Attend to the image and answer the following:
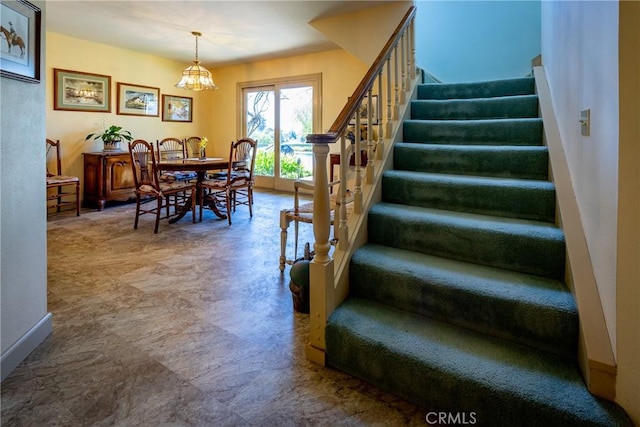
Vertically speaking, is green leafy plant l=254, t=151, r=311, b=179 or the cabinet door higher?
green leafy plant l=254, t=151, r=311, b=179

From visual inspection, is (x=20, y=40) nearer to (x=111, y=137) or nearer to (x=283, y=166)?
(x=111, y=137)

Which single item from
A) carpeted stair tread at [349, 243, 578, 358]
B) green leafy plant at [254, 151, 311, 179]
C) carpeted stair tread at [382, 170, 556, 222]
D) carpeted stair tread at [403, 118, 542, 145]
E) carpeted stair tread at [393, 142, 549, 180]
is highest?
green leafy plant at [254, 151, 311, 179]

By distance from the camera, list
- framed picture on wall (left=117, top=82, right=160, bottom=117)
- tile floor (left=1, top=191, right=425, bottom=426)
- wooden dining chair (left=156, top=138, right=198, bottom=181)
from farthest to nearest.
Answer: framed picture on wall (left=117, top=82, right=160, bottom=117) → wooden dining chair (left=156, top=138, right=198, bottom=181) → tile floor (left=1, top=191, right=425, bottom=426)

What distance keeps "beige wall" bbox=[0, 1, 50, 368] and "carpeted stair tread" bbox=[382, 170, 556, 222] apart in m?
1.98

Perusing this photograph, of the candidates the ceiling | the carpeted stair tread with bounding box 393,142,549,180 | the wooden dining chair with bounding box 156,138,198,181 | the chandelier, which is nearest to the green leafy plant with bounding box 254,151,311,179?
the wooden dining chair with bounding box 156,138,198,181

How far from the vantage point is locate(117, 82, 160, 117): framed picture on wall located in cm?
615

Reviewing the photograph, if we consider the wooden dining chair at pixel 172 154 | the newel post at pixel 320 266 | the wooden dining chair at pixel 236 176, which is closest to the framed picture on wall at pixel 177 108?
the wooden dining chair at pixel 172 154

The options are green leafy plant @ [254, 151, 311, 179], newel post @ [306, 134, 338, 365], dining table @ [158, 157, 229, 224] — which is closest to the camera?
newel post @ [306, 134, 338, 365]

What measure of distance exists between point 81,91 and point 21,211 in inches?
192

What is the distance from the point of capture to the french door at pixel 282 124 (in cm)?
656

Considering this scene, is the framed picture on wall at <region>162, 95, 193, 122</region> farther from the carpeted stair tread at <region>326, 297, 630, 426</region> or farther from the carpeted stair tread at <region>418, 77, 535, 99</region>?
the carpeted stair tread at <region>326, 297, 630, 426</region>

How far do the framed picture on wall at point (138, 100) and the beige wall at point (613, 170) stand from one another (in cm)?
647

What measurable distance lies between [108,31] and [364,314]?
5615mm

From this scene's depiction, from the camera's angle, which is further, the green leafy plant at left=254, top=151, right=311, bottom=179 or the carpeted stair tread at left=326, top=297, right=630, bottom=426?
the green leafy plant at left=254, top=151, right=311, bottom=179
